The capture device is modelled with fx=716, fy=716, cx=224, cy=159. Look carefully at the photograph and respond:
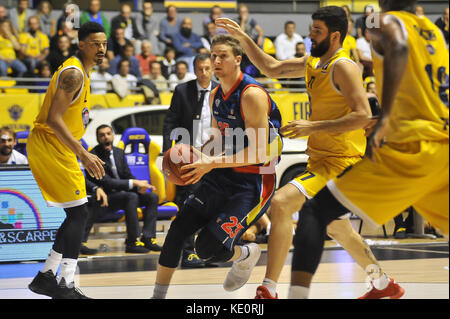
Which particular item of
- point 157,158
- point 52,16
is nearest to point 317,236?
point 157,158

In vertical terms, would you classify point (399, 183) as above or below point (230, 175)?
above

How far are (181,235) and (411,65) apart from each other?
6.52ft

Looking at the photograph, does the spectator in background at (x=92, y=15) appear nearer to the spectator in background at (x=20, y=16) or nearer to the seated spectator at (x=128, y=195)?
the spectator in background at (x=20, y=16)

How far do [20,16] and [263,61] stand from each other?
1017 centimetres

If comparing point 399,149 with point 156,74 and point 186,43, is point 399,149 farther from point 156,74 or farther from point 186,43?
point 186,43

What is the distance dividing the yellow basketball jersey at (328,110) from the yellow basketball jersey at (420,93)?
3.65 feet

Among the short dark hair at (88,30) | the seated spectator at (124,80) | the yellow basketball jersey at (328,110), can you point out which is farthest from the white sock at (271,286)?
the seated spectator at (124,80)

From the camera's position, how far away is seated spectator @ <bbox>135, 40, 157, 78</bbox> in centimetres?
1480

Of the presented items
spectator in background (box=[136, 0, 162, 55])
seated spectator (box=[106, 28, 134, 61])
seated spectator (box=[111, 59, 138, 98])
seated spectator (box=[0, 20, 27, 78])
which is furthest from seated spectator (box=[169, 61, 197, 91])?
seated spectator (box=[0, 20, 27, 78])

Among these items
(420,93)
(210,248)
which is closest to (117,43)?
(210,248)

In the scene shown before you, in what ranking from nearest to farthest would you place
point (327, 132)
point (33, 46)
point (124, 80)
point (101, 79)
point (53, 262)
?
point (327, 132), point (53, 262), point (124, 80), point (101, 79), point (33, 46)

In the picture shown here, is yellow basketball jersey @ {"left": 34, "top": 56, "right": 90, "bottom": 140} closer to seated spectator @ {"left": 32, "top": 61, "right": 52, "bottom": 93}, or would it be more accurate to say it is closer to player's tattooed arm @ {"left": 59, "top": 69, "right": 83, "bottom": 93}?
player's tattooed arm @ {"left": 59, "top": 69, "right": 83, "bottom": 93}

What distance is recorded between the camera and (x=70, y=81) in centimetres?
534

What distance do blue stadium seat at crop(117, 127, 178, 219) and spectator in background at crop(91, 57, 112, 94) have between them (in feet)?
8.14
